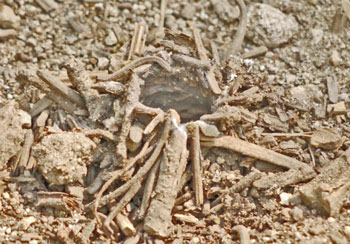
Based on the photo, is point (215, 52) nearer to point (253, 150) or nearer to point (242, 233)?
point (253, 150)

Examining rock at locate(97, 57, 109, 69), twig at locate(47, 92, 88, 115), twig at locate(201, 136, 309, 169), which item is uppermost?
rock at locate(97, 57, 109, 69)

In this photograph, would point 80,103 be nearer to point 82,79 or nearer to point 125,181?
point 82,79

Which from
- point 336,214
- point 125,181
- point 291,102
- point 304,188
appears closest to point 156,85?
point 125,181

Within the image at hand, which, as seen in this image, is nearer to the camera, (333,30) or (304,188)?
(304,188)

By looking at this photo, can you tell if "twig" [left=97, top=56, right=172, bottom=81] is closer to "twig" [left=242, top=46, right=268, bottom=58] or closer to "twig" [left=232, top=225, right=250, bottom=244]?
"twig" [left=242, top=46, right=268, bottom=58]

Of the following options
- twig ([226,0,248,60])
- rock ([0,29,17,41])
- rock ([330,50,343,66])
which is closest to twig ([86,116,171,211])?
twig ([226,0,248,60])

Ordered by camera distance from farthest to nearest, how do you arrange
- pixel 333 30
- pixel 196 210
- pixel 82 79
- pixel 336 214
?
pixel 333 30
pixel 82 79
pixel 196 210
pixel 336 214

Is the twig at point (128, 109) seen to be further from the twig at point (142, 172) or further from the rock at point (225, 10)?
the rock at point (225, 10)
